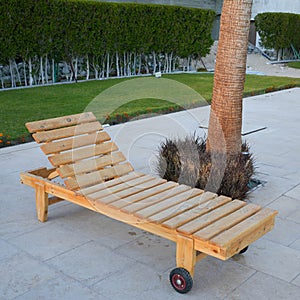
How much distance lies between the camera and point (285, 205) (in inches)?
180

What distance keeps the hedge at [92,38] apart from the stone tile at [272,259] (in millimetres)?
10903

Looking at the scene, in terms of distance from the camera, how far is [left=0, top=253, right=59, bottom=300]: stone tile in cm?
296

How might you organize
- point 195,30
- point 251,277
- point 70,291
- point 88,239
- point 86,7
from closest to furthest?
point 70,291 → point 251,277 → point 88,239 → point 86,7 → point 195,30

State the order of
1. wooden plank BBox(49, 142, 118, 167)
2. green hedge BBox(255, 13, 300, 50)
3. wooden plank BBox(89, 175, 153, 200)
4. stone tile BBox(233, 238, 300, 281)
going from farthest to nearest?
green hedge BBox(255, 13, 300, 50)
wooden plank BBox(49, 142, 118, 167)
wooden plank BBox(89, 175, 153, 200)
stone tile BBox(233, 238, 300, 281)

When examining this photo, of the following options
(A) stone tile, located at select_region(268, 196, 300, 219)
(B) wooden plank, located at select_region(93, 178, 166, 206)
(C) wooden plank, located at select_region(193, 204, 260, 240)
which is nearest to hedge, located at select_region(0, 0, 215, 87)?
(B) wooden plank, located at select_region(93, 178, 166, 206)

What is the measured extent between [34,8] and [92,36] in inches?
93.5

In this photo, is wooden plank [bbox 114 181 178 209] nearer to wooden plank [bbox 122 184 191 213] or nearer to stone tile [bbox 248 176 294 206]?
wooden plank [bbox 122 184 191 213]

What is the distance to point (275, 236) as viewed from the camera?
12.7 ft

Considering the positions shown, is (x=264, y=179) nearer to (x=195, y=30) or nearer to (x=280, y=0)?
(x=195, y=30)

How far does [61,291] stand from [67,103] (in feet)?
26.0

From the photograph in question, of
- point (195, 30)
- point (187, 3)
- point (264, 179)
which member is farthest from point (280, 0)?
point (264, 179)

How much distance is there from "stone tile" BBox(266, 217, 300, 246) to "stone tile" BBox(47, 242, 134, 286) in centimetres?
134

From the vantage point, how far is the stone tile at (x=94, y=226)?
3766 millimetres

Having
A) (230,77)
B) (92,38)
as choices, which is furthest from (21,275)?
(92,38)
